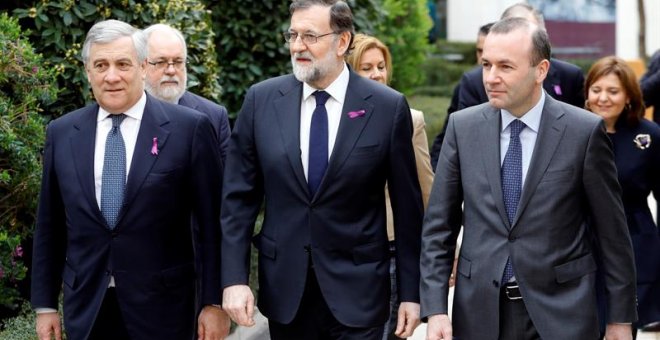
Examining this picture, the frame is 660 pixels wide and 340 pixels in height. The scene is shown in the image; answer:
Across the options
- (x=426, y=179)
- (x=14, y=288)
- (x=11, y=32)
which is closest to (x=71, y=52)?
(x=11, y=32)

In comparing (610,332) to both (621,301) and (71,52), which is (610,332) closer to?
(621,301)

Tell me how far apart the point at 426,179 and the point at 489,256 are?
59.8 inches

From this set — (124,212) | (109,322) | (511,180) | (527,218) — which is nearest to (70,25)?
(124,212)

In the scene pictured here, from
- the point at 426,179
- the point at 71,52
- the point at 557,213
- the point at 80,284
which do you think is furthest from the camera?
the point at 71,52

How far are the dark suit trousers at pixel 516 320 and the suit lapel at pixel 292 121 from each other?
0.94 metres

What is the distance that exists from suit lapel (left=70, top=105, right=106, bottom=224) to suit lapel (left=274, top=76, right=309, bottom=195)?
2.58ft

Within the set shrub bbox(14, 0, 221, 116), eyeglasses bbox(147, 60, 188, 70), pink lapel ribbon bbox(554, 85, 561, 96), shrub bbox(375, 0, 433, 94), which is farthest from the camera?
shrub bbox(375, 0, 433, 94)

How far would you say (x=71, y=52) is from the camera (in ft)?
25.0

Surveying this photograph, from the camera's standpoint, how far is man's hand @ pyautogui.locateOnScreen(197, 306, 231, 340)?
214 inches

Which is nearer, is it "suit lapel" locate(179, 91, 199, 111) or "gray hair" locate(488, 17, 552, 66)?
"gray hair" locate(488, 17, 552, 66)

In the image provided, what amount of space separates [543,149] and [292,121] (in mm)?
1071

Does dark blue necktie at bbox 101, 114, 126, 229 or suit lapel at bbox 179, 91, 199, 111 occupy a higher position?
dark blue necktie at bbox 101, 114, 126, 229

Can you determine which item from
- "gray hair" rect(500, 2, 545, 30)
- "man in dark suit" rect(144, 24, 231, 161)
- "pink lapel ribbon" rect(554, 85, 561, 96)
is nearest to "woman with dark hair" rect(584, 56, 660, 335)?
"pink lapel ribbon" rect(554, 85, 561, 96)

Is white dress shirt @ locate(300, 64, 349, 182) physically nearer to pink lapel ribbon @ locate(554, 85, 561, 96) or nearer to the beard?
the beard
